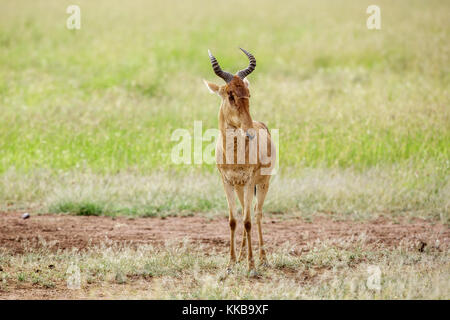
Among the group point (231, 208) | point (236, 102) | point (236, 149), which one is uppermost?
point (236, 102)

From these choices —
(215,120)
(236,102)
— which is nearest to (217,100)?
(215,120)

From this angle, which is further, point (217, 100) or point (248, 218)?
point (217, 100)

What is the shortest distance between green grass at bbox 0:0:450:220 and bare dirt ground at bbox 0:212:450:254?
613 millimetres

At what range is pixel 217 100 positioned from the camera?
18.5m

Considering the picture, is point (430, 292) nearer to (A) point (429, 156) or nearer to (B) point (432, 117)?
(A) point (429, 156)

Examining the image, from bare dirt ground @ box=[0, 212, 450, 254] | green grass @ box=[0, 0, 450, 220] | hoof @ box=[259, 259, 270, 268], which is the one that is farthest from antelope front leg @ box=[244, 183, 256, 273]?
green grass @ box=[0, 0, 450, 220]

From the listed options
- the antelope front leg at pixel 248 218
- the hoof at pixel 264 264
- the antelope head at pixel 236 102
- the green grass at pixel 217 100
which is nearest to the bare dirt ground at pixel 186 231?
the green grass at pixel 217 100

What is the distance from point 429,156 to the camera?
44.5ft

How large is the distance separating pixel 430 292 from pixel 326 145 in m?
7.56

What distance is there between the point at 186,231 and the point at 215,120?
20.2 feet

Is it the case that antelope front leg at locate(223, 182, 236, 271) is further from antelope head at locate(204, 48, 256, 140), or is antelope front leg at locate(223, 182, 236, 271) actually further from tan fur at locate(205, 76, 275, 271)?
antelope head at locate(204, 48, 256, 140)

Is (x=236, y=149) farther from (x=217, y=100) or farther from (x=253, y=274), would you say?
(x=217, y=100)

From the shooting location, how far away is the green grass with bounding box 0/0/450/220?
12.1 meters
